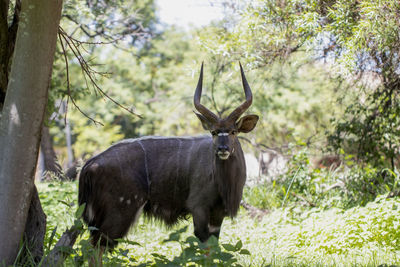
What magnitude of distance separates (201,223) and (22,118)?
2186 millimetres

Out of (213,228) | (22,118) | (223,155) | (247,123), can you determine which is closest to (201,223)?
(213,228)

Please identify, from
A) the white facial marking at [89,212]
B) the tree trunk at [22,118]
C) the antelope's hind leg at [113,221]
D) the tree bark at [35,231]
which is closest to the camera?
the tree trunk at [22,118]

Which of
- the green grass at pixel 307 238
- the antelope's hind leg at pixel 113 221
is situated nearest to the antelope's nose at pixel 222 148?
the green grass at pixel 307 238

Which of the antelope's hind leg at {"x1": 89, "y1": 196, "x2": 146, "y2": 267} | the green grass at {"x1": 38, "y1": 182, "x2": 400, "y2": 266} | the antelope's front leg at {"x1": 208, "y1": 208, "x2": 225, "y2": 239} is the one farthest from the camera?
the antelope's front leg at {"x1": 208, "y1": 208, "x2": 225, "y2": 239}

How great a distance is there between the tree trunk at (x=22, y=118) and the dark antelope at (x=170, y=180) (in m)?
1.31

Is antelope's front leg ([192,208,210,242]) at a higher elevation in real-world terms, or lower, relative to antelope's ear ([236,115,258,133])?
lower

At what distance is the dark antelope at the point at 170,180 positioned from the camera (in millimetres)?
4676

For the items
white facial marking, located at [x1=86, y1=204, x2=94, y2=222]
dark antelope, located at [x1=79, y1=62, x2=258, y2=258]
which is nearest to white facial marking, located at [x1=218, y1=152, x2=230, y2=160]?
dark antelope, located at [x1=79, y1=62, x2=258, y2=258]

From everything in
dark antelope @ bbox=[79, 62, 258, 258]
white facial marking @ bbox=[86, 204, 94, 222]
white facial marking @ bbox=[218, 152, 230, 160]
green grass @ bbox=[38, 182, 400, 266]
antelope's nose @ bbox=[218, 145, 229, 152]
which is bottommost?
green grass @ bbox=[38, 182, 400, 266]

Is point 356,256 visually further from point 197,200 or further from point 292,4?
point 292,4

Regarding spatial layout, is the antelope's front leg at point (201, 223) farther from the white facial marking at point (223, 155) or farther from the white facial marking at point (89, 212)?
the white facial marking at point (89, 212)

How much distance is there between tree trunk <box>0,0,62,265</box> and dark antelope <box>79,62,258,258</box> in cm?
131

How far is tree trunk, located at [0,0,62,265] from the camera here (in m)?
3.34

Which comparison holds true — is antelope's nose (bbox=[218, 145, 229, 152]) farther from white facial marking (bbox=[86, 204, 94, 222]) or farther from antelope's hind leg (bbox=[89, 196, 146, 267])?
white facial marking (bbox=[86, 204, 94, 222])
